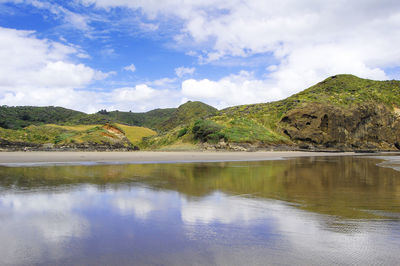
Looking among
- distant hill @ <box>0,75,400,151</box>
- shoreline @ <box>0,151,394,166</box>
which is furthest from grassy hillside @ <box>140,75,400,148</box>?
shoreline @ <box>0,151,394,166</box>

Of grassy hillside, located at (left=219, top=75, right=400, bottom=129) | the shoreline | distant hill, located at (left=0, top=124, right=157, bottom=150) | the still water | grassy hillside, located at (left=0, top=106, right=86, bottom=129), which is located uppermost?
grassy hillside, located at (left=219, top=75, right=400, bottom=129)

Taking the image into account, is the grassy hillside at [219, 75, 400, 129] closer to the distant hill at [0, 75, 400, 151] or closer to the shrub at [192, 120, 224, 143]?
the distant hill at [0, 75, 400, 151]

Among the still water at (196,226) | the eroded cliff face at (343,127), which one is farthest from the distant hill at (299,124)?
the still water at (196,226)

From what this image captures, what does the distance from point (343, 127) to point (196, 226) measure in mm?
55756

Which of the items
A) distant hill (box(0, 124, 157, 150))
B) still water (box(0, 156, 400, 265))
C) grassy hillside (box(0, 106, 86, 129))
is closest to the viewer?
still water (box(0, 156, 400, 265))

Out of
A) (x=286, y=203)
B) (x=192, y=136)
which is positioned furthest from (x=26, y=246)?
(x=192, y=136)

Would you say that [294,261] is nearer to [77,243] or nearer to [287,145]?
[77,243]

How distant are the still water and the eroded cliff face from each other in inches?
1734

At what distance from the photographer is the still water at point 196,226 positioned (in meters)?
3.70

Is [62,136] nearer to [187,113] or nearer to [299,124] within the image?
[299,124]

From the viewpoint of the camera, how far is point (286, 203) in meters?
6.94

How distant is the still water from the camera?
12.1 ft

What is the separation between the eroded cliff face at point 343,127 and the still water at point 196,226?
44047 millimetres

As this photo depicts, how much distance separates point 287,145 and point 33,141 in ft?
119
